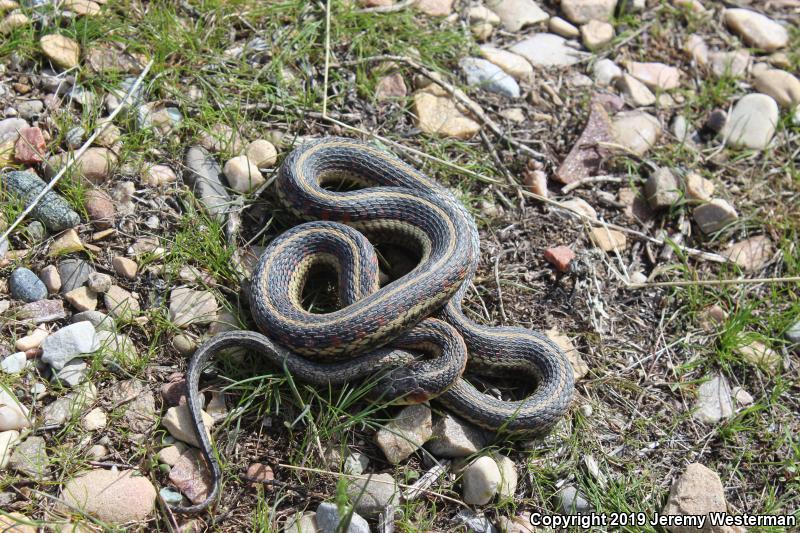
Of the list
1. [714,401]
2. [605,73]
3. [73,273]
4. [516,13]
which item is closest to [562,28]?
[516,13]

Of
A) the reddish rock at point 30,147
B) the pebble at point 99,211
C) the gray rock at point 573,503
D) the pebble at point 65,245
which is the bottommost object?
the gray rock at point 573,503

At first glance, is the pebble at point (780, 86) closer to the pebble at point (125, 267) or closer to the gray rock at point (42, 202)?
the pebble at point (125, 267)

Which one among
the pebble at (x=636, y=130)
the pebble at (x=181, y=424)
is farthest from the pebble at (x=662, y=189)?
the pebble at (x=181, y=424)

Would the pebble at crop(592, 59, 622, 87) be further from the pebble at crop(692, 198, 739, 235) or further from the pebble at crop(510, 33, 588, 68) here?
the pebble at crop(692, 198, 739, 235)

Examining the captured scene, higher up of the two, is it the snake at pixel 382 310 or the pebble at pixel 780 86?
the pebble at pixel 780 86

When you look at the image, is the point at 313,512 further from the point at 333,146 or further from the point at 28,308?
the point at 333,146

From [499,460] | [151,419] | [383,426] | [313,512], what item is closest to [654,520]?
[499,460]

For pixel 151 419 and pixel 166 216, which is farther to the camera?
pixel 166 216
